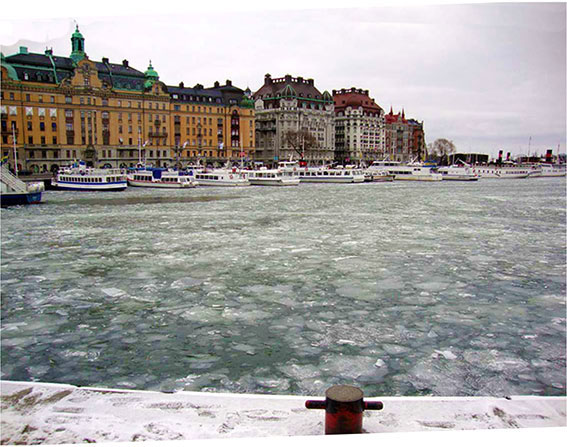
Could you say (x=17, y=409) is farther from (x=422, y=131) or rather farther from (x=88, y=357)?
(x=422, y=131)

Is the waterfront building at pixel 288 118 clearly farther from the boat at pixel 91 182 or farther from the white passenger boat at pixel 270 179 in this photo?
the boat at pixel 91 182

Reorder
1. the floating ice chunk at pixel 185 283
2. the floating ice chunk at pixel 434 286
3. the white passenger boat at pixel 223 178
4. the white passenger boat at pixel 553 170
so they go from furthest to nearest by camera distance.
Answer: the white passenger boat at pixel 553 170, the white passenger boat at pixel 223 178, the floating ice chunk at pixel 185 283, the floating ice chunk at pixel 434 286

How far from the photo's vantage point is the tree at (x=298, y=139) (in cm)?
6328

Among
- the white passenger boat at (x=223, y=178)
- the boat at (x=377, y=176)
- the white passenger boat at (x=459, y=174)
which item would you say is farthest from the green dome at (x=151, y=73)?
the white passenger boat at (x=459, y=174)

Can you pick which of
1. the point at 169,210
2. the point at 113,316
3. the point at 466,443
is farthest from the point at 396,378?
the point at 169,210

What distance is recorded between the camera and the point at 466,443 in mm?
2131

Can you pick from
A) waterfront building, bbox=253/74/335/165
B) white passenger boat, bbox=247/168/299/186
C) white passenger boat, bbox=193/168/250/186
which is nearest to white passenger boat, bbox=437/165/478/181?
white passenger boat, bbox=247/168/299/186

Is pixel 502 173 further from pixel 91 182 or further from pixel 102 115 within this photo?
pixel 91 182

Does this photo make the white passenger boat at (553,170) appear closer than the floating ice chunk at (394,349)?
No

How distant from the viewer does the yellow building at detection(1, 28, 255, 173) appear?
39219mm

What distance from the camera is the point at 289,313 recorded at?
4.76 m

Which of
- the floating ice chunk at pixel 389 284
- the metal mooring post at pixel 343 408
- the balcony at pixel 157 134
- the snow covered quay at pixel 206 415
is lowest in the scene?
the floating ice chunk at pixel 389 284

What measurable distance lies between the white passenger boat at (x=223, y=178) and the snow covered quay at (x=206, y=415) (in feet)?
96.3

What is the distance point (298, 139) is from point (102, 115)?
25.9m
